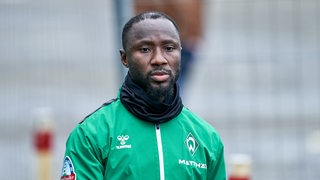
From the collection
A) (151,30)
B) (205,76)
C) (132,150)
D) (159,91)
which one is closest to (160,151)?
(132,150)

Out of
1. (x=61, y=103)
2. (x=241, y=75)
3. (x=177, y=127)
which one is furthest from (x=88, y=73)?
(x=177, y=127)

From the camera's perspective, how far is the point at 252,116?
461 inches

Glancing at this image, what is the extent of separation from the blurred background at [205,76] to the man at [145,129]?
5277 mm

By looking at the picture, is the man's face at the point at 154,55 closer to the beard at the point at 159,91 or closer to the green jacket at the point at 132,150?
the beard at the point at 159,91

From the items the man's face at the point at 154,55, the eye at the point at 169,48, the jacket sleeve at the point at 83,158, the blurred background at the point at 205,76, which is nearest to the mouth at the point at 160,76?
the man's face at the point at 154,55

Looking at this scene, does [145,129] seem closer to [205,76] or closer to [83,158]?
[83,158]

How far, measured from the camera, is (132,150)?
13.9 feet

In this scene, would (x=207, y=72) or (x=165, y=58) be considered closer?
(x=165, y=58)

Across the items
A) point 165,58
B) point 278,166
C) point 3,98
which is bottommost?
point 278,166

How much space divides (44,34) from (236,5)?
2.45 m

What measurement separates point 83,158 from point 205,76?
354 inches

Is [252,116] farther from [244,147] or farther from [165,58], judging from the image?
[165,58]

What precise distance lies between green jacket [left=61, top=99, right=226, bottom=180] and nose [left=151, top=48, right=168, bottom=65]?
0.25m

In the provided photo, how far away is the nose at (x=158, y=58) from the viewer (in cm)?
425
